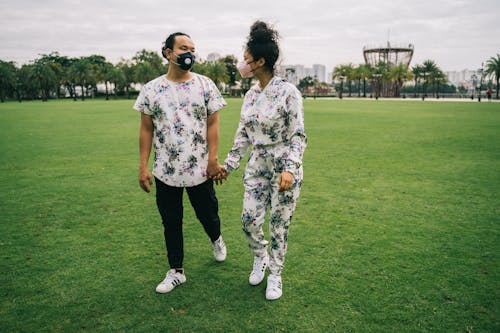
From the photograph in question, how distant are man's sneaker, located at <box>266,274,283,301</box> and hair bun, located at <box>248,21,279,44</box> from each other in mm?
1950

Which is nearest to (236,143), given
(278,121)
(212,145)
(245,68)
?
(212,145)

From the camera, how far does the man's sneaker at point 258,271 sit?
11.1ft

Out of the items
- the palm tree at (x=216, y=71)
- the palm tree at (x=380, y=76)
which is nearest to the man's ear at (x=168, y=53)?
the palm tree at (x=216, y=71)

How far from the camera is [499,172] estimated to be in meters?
7.54

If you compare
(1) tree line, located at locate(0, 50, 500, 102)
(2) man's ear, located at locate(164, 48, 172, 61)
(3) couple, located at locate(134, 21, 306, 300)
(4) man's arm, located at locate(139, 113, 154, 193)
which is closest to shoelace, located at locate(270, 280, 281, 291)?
(3) couple, located at locate(134, 21, 306, 300)

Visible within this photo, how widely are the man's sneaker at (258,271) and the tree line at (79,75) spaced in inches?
2931

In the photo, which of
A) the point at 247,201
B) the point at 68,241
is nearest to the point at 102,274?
the point at 68,241

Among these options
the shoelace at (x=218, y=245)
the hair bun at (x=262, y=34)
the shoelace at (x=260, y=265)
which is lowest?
the shoelace at (x=260, y=265)

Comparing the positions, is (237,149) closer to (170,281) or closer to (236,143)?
(236,143)

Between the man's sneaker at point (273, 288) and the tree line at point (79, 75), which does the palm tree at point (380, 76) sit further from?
the man's sneaker at point (273, 288)

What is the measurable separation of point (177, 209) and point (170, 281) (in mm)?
641

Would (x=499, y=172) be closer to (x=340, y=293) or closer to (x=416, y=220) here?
(x=416, y=220)

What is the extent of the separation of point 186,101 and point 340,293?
206cm

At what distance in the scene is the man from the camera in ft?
10.2
